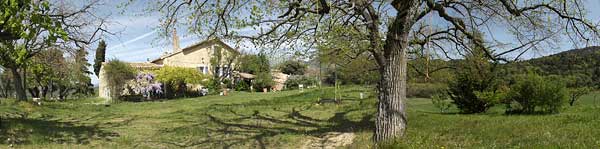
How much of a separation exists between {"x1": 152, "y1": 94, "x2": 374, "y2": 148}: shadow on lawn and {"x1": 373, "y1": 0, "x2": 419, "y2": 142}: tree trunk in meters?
2.50

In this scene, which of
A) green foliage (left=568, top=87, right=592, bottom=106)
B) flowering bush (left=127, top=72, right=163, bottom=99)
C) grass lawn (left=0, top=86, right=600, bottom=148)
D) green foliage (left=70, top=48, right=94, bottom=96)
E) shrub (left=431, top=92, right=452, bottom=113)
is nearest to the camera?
grass lawn (left=0, top=86, right=600, bottom=148)

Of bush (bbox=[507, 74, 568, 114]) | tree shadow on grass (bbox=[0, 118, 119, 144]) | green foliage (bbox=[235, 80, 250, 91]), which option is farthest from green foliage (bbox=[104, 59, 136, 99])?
bush (bbox=[507, 74, 568, 114])

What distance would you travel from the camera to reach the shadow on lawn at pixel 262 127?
11.7 m

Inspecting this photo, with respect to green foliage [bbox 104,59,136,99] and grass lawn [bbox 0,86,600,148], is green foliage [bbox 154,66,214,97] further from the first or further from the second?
grass lawn [bbox 0,86,600,148]

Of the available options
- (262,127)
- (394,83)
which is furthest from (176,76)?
(394,83)

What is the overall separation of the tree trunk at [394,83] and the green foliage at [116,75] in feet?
115

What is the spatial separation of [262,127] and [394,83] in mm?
5285

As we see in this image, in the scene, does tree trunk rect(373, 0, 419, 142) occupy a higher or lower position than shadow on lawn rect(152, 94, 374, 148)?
higher

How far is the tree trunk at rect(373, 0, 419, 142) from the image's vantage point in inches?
402

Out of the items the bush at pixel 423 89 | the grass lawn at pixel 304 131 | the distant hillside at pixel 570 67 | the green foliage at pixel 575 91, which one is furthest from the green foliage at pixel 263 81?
the green foliage at pixel 575 91

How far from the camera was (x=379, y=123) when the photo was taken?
1040cm

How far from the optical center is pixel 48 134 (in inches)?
516

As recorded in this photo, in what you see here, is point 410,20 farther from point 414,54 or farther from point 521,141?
point 414,54

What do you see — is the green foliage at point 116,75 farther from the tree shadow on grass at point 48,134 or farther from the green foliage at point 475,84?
the green foliage at point 475,84
